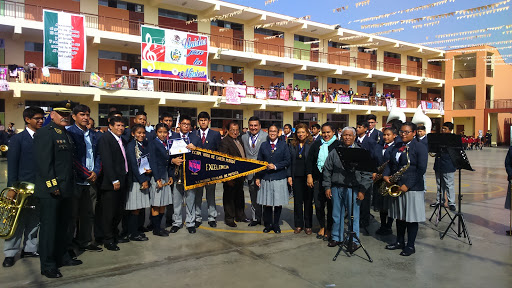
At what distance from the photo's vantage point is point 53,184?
13.9 feet

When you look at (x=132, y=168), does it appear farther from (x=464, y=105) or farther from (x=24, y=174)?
(x=464, y=105)

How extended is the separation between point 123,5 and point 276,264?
21.5 metres

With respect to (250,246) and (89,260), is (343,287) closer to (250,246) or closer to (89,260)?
(250,246)

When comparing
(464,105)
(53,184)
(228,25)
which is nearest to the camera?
(53,184)

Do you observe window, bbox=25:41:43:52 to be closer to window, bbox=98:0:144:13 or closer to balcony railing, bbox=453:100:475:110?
window, bbox=98:0:144:13

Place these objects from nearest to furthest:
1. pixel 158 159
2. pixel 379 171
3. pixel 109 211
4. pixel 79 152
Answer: pixel 79 152, pixel 109 211, pixel 158 159, pixel 379 171

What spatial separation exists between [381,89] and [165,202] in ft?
110

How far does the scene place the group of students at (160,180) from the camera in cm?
452

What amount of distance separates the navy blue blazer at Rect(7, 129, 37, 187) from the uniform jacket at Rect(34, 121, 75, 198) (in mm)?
700

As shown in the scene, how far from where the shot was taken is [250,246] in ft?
17.9

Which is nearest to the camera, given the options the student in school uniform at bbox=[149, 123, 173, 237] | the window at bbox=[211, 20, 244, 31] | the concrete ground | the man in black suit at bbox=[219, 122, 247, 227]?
the concrete ground

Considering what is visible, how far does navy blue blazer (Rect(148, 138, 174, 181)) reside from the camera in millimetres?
5816

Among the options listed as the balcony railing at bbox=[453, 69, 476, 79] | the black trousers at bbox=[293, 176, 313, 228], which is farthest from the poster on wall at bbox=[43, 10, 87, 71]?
the balcony railing at bbox=[453, 69, 476, 79]

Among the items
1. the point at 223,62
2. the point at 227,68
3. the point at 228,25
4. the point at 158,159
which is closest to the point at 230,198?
the point at 158,159
